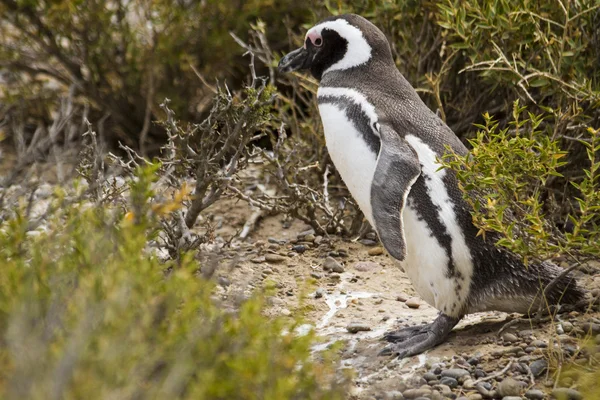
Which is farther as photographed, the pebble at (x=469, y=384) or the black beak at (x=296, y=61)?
the black beak at (x=296, y=61)

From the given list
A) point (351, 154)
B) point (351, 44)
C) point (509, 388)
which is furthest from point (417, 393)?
point (351, 44)

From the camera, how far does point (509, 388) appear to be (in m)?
2.67

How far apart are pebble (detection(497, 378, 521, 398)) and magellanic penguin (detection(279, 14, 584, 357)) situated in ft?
1.42

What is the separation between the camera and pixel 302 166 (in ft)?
14.9

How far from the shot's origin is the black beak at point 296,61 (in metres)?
3.56

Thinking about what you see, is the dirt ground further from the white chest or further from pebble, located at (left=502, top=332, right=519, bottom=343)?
the white chest

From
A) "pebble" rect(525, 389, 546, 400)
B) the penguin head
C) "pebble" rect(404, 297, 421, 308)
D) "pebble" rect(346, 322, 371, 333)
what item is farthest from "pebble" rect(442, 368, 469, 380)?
the penguin head

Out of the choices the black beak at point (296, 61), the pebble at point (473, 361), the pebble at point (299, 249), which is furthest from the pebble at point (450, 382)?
the pebble at point (299, 249)

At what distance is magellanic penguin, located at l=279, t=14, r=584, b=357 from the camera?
3.00m

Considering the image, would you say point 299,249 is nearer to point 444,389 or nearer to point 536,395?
point 444,389

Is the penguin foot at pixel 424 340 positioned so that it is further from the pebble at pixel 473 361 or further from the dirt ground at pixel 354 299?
the pebble at pixel 473 361

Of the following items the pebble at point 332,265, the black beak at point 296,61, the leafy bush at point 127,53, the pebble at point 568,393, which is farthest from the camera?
the leafy bush at point 127,53

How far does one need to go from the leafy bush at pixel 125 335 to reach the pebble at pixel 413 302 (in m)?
1.47

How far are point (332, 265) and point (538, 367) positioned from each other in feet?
4.80
